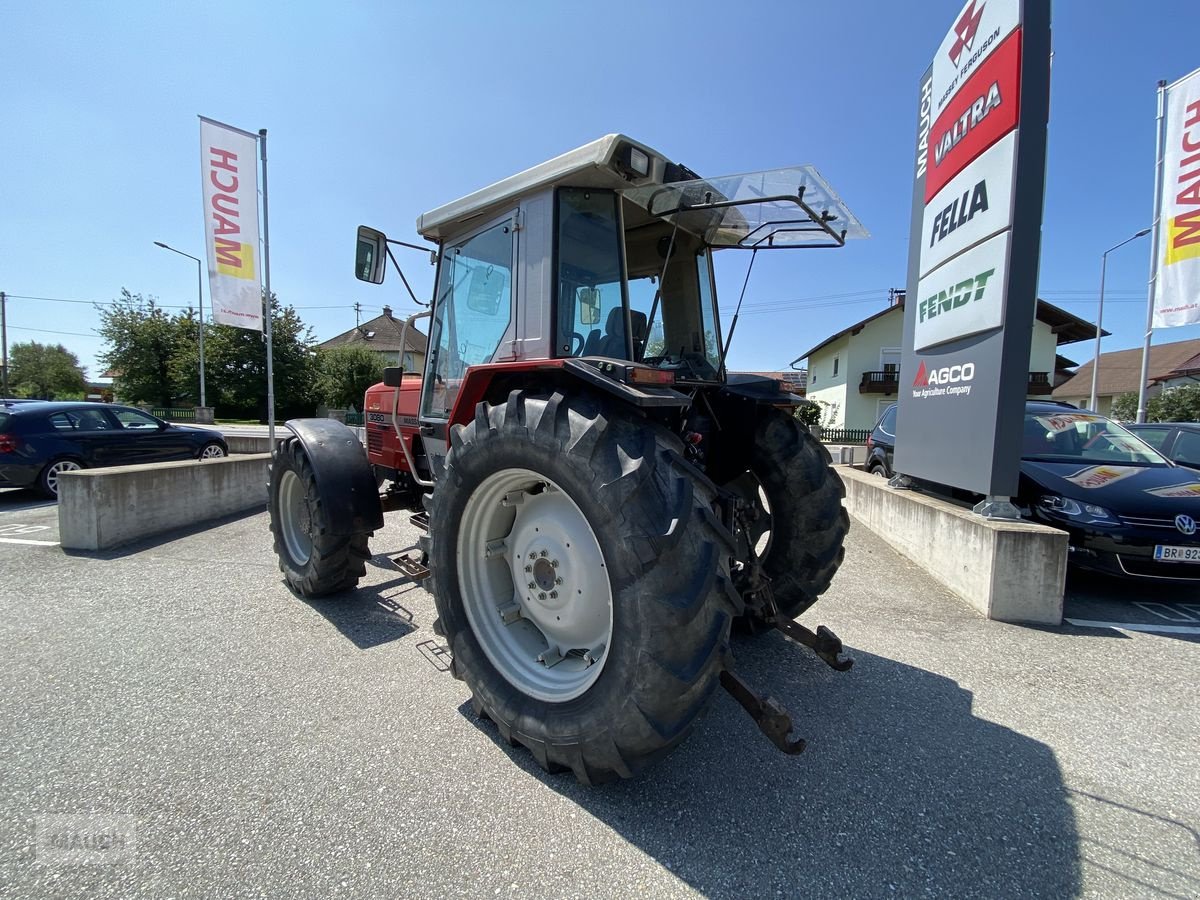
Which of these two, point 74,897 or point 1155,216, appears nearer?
point 74,897

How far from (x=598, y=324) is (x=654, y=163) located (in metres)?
0.77

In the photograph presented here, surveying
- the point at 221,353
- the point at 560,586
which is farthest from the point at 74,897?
the point at 221,353

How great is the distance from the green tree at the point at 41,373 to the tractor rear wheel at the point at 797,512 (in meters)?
63.6

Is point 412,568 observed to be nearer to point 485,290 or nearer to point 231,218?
point 485,290

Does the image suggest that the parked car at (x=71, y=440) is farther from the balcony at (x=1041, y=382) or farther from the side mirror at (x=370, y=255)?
the balcony at (x=1041, y=382)

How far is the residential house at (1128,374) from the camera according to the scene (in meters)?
29.3

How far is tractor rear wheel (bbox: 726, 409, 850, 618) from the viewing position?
292 cm

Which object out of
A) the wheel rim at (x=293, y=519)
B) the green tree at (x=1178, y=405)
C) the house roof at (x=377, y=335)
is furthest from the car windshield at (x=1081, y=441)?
the house roof at (x=377, y=335)

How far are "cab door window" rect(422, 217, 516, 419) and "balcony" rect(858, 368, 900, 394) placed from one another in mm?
24865

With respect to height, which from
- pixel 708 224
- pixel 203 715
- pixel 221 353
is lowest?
pixel 203 715

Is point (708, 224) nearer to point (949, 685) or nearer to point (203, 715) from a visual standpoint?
point (949, 685)

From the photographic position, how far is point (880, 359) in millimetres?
24672

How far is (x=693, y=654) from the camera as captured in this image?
1677 mm

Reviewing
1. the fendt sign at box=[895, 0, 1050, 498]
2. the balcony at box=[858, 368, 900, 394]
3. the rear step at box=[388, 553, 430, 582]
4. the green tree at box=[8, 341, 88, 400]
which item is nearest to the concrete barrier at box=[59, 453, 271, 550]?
the rear step at box=[388, 553, 430, 582]
